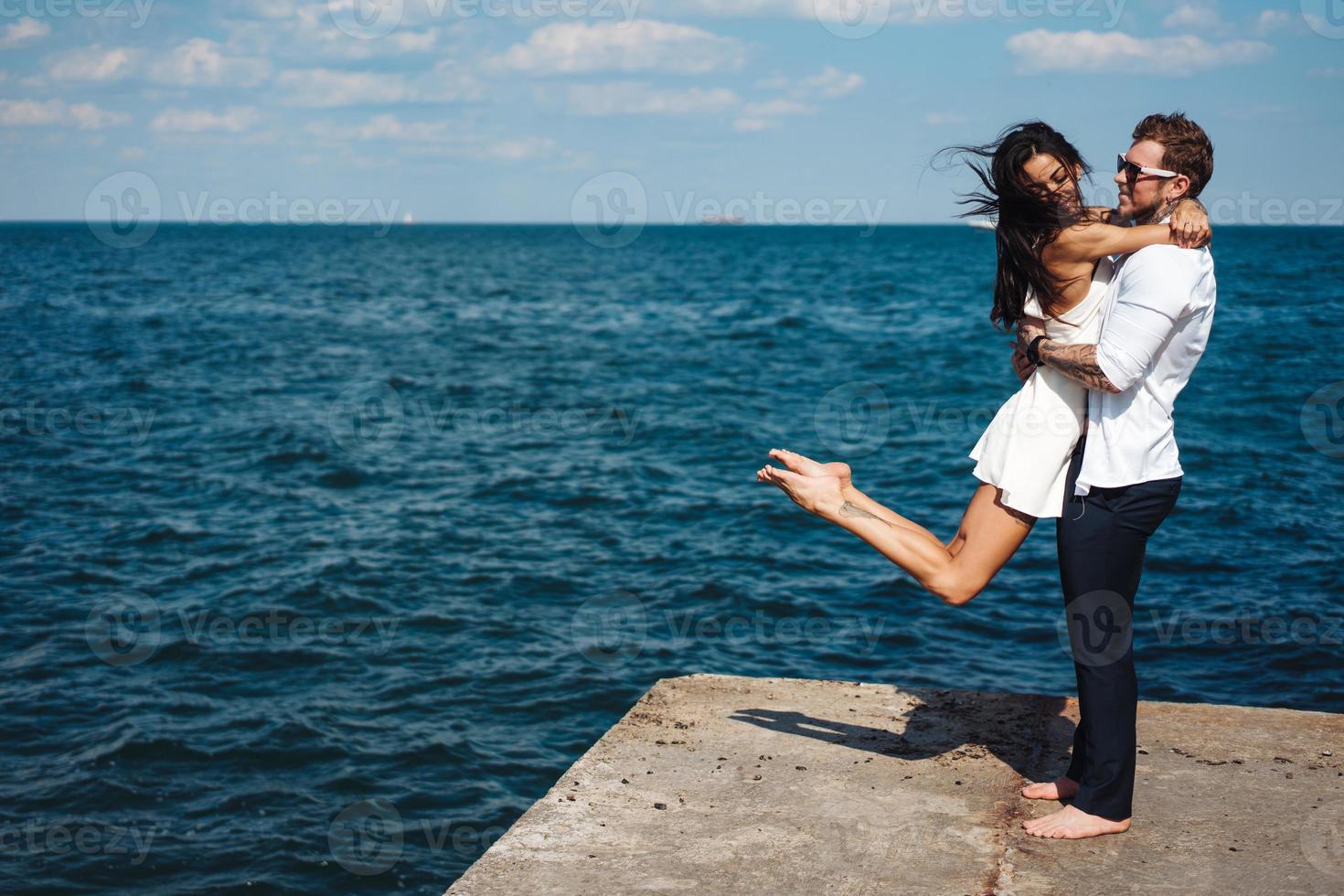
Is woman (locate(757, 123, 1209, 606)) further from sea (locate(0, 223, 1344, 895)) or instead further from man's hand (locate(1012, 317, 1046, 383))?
sea (locate(0, 223, 1344, 895))

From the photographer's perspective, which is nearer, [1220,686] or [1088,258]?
[1088,258]

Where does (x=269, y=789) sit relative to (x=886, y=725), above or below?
below

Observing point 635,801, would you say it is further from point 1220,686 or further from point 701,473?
point 701,473

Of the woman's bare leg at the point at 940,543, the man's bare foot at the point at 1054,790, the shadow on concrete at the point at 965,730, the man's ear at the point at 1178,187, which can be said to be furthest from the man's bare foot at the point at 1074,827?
the man's ear at the point at 1178,187

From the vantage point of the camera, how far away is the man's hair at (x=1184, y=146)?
365 centimetres

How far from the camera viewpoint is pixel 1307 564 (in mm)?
11734

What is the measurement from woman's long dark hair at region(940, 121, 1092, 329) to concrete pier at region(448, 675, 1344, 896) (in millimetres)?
1892

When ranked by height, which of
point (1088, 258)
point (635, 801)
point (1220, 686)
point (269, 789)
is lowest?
point (269, 789)

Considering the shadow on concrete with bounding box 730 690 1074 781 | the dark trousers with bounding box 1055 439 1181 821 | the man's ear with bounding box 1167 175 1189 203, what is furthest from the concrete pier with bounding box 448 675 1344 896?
the man's ear with bounding box 1167 175 1189 203

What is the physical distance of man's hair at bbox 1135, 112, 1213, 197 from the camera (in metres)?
3.65

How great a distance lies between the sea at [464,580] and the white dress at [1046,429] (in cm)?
240

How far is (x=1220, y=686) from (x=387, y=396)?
715 inches

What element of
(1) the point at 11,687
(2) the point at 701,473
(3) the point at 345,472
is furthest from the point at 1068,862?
(3) the point at 345,472

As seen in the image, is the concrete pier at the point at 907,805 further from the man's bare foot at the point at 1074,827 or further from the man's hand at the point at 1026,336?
the man's hand at the point at 1026,336
